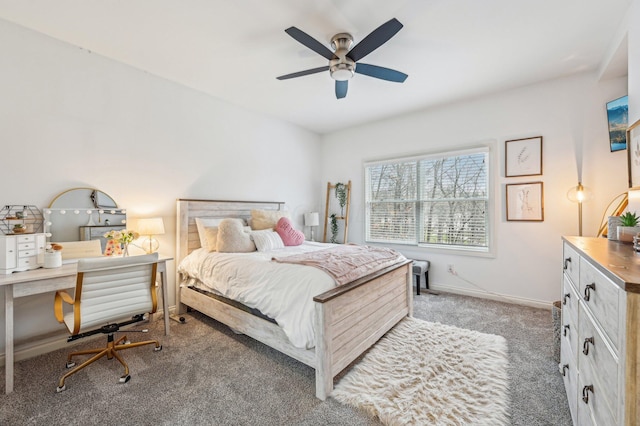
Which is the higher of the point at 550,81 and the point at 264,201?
the point at 550,81

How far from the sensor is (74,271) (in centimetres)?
207

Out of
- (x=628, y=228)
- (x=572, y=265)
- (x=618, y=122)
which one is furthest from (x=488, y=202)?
(x=572, y=265)

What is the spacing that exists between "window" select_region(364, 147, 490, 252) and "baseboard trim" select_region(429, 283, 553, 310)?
0.59 meters

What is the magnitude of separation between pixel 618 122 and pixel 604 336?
120 inches

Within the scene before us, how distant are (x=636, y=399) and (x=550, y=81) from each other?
368 cm

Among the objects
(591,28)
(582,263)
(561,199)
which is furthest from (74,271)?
(561,199)

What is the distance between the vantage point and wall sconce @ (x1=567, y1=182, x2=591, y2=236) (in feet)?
9.56

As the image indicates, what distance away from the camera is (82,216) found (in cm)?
258

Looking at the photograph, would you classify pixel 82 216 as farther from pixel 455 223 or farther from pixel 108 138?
pixel 455 223

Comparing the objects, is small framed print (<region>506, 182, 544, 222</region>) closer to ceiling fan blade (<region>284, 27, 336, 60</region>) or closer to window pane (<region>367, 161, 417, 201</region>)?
window pane (<region>367, 161, 417, 201</region>)

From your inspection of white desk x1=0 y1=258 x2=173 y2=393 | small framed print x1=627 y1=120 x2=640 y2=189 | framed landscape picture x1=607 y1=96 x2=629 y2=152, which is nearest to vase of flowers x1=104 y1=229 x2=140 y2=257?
white desk x1=0 y1=258 x2=173 y2=393

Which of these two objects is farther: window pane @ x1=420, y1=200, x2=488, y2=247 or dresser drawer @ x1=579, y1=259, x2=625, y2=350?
window pane @ x1=420, y1=200, x2=488, y2=247

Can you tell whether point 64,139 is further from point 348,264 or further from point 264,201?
point 348,264

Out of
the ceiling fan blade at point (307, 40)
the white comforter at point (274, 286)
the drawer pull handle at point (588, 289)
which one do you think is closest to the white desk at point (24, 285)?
the white comforter at point (274, 286)
